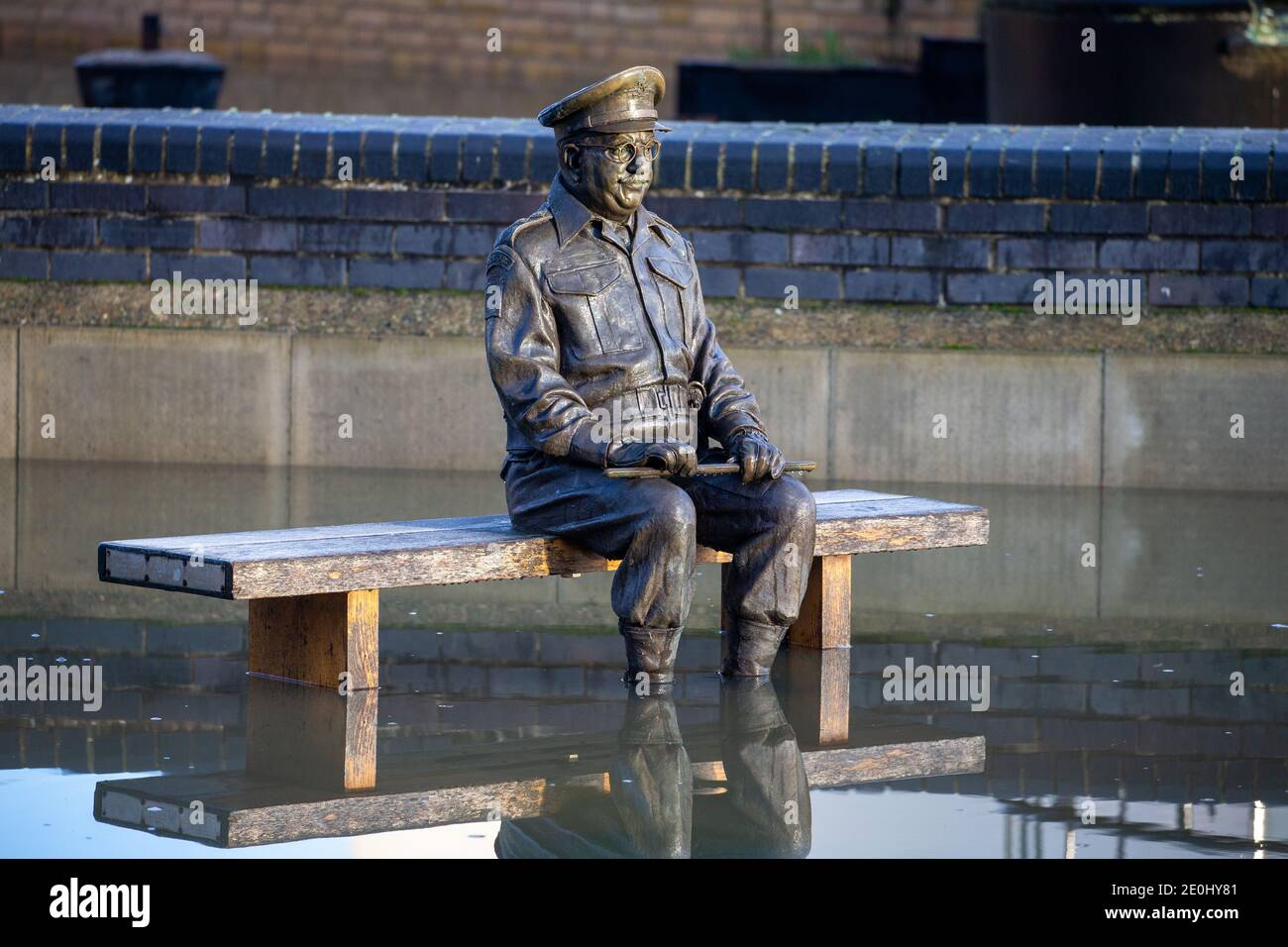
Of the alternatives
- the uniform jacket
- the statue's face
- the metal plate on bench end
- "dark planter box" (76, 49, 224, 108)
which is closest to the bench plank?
the metal plate on bench end

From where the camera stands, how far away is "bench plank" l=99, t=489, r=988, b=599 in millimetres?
6285

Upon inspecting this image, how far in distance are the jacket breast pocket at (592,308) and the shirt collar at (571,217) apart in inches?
4.2

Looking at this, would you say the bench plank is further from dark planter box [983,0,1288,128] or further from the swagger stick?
dark planter box [983,0,1288,128]

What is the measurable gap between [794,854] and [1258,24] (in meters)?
9.36

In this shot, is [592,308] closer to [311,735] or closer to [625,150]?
[625,150]

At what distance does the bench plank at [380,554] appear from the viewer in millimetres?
6285

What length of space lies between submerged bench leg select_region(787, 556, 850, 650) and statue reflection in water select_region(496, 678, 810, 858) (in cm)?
84

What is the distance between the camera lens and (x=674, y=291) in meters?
7.00

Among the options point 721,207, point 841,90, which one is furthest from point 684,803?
point 841,90

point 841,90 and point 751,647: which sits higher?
point 841,90

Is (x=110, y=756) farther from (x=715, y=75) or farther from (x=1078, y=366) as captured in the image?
(x=715, y=75)

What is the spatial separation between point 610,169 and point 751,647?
56.4 inches

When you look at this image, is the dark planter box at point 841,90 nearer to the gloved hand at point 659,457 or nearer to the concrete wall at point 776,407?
the concrete wall at point 776,407

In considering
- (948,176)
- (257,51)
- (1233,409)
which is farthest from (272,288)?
(257,51)
